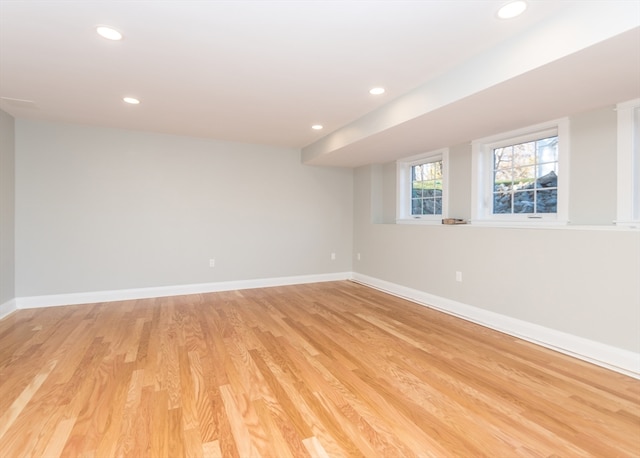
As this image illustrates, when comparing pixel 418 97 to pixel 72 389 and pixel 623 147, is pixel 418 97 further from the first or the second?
pixel 72 389

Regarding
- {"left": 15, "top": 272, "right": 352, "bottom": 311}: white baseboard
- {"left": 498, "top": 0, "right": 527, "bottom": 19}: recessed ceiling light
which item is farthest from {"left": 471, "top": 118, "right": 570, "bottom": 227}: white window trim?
{"left": 15, "top": 272, "right": 352, "bottom": 311}: white baseboard

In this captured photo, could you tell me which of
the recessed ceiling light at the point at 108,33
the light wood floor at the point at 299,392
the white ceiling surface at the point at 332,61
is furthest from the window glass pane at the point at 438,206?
the recessed ceiling light at the point at 108,33

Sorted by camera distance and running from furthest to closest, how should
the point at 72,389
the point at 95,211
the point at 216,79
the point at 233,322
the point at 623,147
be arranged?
1. the point at 95,211
2. the point at 233,322
3. the point at 216,79
4. the point at 623,147
5. the point at 72,389

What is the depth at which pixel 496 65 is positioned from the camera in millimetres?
2172

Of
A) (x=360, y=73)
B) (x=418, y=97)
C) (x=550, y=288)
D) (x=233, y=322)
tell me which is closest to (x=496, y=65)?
(x=418, y=97)

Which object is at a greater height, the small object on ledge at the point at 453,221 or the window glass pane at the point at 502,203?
the window glass pane at the point at 502,203

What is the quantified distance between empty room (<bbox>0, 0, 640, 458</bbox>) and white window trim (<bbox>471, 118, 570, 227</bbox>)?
0.02m

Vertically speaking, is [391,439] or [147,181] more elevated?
[147,181]

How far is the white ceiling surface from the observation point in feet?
5.94

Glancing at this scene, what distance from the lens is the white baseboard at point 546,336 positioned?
2323mm

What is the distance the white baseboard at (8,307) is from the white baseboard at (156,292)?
59 millimetres

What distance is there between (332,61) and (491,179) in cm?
244

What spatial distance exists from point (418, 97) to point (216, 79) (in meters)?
1.81

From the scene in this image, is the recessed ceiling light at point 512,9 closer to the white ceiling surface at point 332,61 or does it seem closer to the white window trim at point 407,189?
the white ceiling surface at point 332,61
